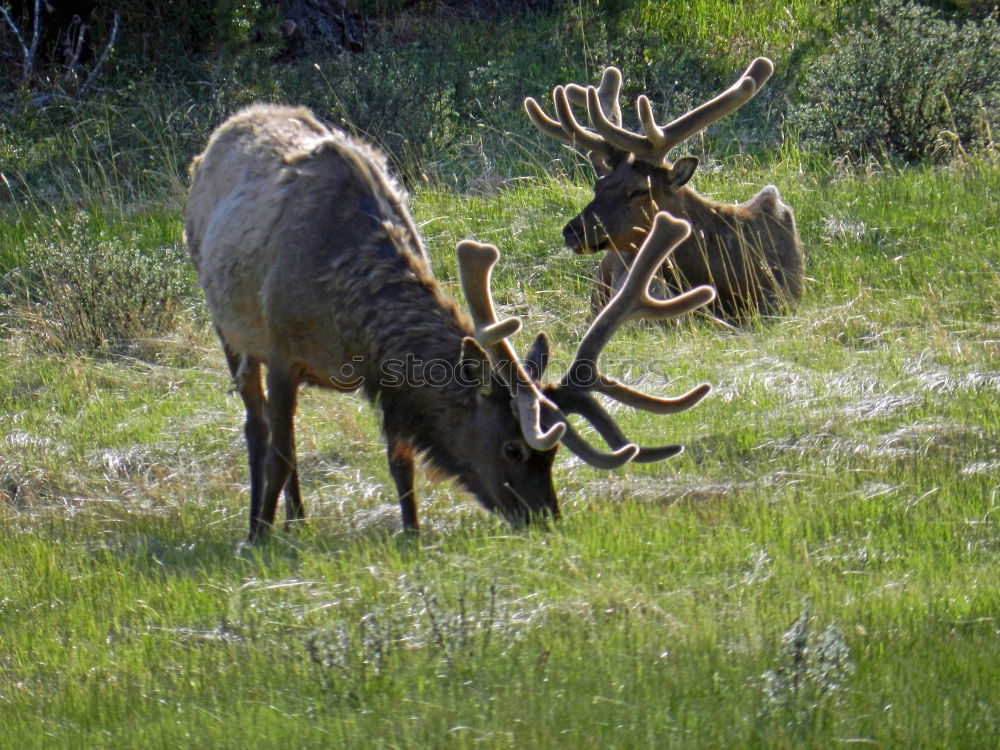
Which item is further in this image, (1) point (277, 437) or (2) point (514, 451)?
(1) point (277, 437)

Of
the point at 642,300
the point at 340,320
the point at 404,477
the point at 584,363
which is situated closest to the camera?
the point at 584,363

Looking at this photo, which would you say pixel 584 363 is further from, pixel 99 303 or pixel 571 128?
pixel 99 303

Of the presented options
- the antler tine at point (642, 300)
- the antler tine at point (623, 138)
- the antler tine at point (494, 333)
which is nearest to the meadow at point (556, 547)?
the antler tine at point (494, 333)

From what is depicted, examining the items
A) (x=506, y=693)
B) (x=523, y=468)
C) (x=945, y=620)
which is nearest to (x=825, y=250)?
(x=523, y=468)

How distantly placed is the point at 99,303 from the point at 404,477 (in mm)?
4608

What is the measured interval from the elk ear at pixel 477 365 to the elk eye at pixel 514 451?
0.25 meters

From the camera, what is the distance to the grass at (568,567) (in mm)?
4219

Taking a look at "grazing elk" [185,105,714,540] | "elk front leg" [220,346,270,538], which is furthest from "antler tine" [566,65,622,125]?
"elk front leg" [220,346,270,538]

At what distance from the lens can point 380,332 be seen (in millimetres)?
6438

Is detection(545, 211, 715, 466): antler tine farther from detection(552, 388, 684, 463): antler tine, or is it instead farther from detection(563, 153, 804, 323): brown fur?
detection(563, 153, 804, 323): brown fur

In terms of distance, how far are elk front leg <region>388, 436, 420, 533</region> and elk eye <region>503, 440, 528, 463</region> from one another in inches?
24.0

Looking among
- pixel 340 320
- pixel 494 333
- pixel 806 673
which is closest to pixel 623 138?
pixel 340 320

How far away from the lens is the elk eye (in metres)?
6.01

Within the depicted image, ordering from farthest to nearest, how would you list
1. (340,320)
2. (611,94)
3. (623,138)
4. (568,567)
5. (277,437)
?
(611,94)
(623,138)
(277,437)
(340,320)
(568,567)
